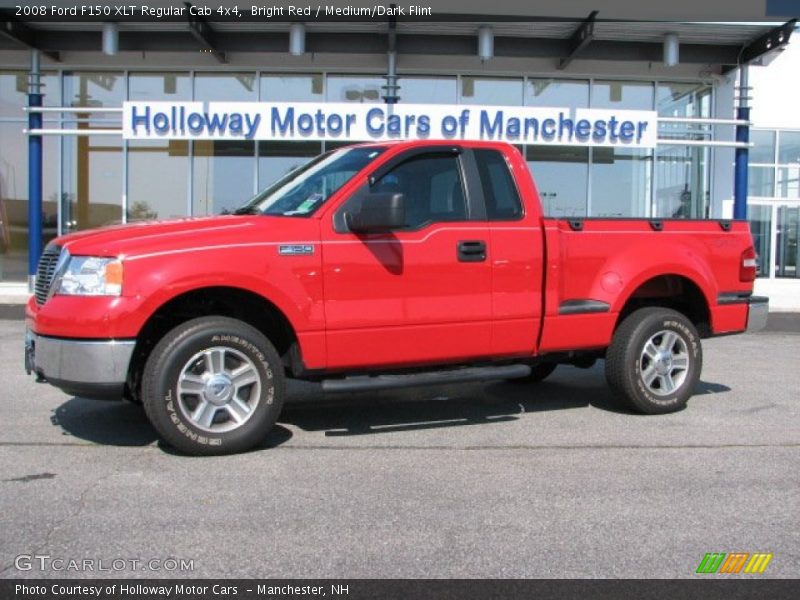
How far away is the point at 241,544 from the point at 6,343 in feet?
26.1

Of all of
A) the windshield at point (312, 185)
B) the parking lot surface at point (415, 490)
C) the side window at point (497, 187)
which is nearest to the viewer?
the parking lot surface at point (415, 490)

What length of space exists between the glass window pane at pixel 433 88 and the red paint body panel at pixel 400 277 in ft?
35.1

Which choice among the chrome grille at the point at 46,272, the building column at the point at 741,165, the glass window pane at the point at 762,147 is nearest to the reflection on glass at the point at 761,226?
the glass window pane at the point at 762,147

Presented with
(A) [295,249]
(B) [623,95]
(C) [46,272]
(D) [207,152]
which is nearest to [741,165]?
(B) [623,95]

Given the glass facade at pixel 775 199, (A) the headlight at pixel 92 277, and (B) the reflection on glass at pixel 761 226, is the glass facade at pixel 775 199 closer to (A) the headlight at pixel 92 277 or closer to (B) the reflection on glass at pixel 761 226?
(B) the reflection on glass at pixel 761 226

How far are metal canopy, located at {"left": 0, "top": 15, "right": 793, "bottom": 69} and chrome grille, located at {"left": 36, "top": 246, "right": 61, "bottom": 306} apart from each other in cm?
948

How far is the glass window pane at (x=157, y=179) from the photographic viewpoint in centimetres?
1662

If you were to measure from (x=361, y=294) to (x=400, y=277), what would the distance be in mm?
304

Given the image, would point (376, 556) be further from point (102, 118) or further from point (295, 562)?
point (102, 118)

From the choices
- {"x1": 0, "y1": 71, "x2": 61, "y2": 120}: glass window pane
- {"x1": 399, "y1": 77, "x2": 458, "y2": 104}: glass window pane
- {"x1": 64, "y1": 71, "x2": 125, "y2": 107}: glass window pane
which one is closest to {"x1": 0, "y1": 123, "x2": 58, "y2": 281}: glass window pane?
{"x1": 0, "y1": 71, "x2": 61, "y2": 120}: glass window pane

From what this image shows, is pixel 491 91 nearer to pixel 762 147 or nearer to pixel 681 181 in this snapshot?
pixel 681 181

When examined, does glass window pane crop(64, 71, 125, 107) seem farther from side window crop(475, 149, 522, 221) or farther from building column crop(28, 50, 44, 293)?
side window crop(475, 149, 522, 221)

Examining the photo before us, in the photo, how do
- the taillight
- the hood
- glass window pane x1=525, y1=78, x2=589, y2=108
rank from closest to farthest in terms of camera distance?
the hood → the taillight → glass window pane x1=525, y1=78, x2=589, y2=108

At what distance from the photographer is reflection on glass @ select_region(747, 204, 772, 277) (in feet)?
60.3
